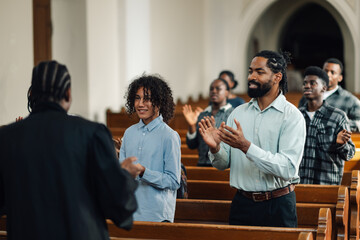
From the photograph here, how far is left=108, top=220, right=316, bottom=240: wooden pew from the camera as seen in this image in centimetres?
289

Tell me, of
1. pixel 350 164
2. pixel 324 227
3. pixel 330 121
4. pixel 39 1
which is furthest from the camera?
pixel 39 1

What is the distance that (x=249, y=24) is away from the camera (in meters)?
13.6

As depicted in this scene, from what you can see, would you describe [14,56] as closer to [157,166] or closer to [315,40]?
[157,166]

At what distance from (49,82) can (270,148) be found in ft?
4.66

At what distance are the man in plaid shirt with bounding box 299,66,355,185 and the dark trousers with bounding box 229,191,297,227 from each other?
1.31 m

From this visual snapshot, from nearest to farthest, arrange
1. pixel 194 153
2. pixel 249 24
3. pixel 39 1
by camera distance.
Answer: pixel 194 153, pixel 39 1, pixel 249 24

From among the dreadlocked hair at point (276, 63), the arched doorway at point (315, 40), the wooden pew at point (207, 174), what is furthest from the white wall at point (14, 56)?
the arched doorway at point (315, 40)

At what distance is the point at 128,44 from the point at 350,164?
482 cm

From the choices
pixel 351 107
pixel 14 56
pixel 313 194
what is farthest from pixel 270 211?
pixel 14 56

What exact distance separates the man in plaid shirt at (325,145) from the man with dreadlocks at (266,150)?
126 cm

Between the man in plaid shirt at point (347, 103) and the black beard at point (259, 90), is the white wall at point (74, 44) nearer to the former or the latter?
the man in plaid shirt at point (347, 103)

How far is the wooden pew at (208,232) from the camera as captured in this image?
2.89 meters

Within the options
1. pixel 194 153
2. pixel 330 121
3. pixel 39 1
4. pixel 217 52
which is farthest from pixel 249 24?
pixel 330 121

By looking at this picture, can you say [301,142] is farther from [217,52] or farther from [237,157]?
[217,52]
